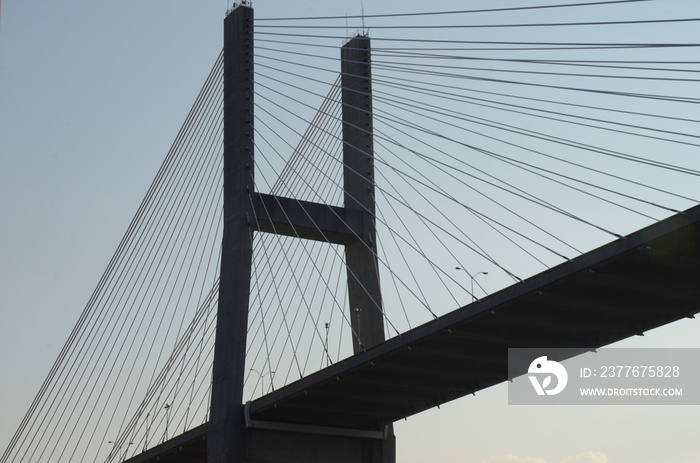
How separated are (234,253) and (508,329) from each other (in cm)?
931

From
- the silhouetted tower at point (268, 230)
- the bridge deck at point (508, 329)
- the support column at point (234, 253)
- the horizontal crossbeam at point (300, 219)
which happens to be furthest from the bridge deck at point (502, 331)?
the horizontal crossbeam at point (300, 219)

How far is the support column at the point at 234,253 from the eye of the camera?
Answer: 104 feet

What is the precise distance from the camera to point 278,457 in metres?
32.7

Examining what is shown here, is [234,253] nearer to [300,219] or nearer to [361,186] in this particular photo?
[300,219]

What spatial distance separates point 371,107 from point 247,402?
33.3 feet

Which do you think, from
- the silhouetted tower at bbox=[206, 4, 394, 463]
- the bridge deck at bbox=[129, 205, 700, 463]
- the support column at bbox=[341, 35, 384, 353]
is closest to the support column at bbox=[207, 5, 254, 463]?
the silhouetted tower at bbox=[206, 4, 394, 463]

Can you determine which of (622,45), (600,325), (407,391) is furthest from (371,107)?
(622,45)

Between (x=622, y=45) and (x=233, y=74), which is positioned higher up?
(x=233, y=74)

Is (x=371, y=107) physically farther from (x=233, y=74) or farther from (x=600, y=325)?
(x=600, y=325)

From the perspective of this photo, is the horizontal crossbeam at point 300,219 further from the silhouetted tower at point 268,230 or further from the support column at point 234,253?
the support column at point 234,253

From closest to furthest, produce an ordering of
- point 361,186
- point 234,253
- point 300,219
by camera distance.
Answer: point 234,253
point 300,219
point 361,186

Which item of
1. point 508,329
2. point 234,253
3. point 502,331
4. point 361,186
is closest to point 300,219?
point 234,253

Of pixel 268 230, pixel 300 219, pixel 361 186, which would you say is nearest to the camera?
pixel 300 219

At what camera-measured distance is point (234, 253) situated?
106 feet
